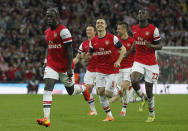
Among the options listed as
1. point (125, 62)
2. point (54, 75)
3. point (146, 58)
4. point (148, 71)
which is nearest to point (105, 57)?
point (146, 58)

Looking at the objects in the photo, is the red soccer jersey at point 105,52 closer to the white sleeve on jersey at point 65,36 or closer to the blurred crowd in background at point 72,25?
the white sleeve on jersey at point 65,36

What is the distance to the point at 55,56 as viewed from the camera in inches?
388

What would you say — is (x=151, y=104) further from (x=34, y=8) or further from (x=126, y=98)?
(x=34, y=8)

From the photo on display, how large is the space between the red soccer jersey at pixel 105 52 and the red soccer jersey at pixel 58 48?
1766 mm

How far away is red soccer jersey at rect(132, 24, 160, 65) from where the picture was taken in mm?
11305

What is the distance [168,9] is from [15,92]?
1324 centimetres

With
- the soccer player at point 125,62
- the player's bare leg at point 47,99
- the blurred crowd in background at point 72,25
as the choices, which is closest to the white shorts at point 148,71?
the soccer player at point 125,62

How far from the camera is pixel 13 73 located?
89.4ft

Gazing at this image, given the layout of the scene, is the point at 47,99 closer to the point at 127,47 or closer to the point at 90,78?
the point at 90,78

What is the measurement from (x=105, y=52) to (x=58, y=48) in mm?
2091

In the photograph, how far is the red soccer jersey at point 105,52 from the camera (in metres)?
11.5

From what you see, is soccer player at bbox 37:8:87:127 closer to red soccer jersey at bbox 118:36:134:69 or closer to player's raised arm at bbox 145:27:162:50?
player's raised arm at bbox 145:27:162:50

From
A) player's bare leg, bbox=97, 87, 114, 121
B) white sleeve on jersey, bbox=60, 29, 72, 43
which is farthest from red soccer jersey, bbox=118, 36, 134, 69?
white sleeve on jersey, bbox=60, 29, 72, 43

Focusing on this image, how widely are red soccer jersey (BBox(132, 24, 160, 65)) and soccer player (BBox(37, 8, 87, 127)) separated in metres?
2.23
